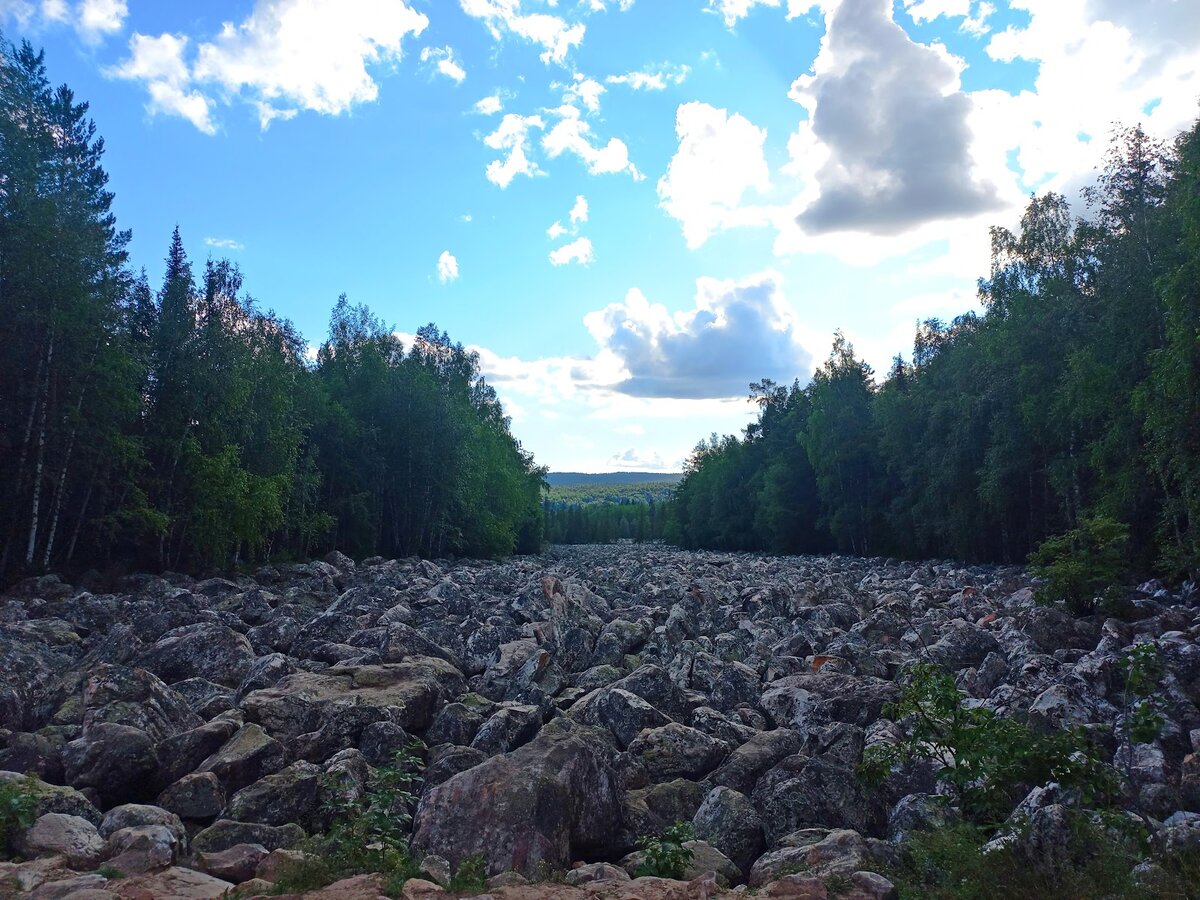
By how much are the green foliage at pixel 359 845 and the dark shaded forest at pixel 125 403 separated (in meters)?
20.4

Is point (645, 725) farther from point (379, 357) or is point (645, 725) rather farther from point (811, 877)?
point (379, 357)

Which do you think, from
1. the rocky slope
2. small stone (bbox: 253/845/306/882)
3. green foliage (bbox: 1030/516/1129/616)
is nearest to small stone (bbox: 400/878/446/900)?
the rocky slope

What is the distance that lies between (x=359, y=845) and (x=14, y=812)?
2.65 m

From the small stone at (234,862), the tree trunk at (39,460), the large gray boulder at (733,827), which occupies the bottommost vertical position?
the large gray boulder at (733,827)

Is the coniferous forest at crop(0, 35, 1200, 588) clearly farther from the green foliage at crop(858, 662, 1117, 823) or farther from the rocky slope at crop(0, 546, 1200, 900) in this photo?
the green foliage at crop(858, 662, 1117, 823)

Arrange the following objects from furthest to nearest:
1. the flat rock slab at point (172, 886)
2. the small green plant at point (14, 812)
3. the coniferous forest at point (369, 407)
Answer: the coniferous forest at point (369, 407) < the small green plant at point (14, 812) < the flat rock slab at point (172, 886)

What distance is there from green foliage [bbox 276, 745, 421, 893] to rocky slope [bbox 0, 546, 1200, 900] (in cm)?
21

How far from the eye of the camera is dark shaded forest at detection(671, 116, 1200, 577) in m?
18.0

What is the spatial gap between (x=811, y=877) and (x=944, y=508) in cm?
3869

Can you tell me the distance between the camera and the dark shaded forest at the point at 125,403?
837 inches

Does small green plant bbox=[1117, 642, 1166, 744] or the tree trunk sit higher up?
the tree trunk

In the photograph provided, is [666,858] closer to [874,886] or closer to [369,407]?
[874,886]

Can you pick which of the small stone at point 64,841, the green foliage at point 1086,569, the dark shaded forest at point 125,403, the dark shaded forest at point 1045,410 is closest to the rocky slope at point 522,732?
the small stone at point 64,841

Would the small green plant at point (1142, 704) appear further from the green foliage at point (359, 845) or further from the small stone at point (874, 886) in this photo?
the green foliage at point (359, 845)
